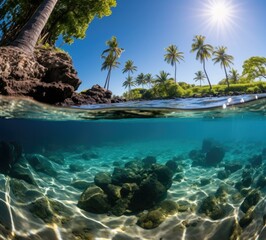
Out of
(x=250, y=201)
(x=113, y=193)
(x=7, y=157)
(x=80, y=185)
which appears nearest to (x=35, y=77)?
(x=113, y=193)

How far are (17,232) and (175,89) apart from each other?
2199 inches

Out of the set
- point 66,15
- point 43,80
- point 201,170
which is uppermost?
point 66,15

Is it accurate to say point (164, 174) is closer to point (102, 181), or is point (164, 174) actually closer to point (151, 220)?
point (102, 181)

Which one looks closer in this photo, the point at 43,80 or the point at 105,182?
the point at 43,80

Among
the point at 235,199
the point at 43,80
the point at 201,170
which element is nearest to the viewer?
the point at 43,80

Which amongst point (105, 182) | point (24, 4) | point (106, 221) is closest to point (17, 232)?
point (106, 221)

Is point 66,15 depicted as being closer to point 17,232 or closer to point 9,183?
point 9,183

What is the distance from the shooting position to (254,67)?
49.8m

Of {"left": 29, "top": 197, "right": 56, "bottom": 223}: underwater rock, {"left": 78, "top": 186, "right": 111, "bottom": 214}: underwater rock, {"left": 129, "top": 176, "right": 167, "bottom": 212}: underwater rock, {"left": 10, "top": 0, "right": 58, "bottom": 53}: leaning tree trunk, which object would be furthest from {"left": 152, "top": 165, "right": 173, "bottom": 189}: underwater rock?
{"left": 10, "top": 0, "right": 58, "bottom": 53}: leaning tree trunk

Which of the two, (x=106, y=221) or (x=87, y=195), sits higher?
(x=87, y=195)

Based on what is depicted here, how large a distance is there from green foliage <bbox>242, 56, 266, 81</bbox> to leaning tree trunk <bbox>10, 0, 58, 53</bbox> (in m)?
50.0

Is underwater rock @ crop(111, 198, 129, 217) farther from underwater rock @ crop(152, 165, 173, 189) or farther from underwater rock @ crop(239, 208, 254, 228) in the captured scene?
underwater rock @ crop(239, 208, 254, 228)

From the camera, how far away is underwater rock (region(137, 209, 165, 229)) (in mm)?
6551

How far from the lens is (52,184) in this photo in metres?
10.1
